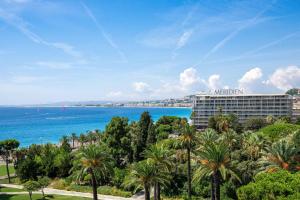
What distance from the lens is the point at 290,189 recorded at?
79.7ft

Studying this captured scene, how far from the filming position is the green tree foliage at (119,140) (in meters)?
61.7

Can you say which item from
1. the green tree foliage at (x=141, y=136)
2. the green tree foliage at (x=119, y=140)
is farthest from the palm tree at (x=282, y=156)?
the green tree foliage at (x=141, y=136)

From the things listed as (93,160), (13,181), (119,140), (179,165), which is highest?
(93,160)

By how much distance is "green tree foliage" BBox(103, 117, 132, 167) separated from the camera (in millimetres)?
61697

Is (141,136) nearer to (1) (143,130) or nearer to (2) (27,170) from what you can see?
(1) (143,130)

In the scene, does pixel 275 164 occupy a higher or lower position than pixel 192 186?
higher

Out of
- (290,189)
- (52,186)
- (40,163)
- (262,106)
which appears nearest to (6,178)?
(40,163)

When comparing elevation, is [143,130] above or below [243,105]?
below

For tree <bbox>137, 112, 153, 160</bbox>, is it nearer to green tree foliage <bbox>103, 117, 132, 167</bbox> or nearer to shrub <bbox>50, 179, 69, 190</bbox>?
green tree foliage <bbox>103, 117, 132, 167</bbox>

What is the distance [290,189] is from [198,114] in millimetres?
115850

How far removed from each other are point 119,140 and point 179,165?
16239mm

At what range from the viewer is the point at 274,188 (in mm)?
24828

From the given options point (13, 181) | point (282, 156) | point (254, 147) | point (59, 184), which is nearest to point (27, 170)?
point (13, 181)

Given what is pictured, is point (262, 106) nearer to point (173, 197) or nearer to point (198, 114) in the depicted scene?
point (198, 114)
